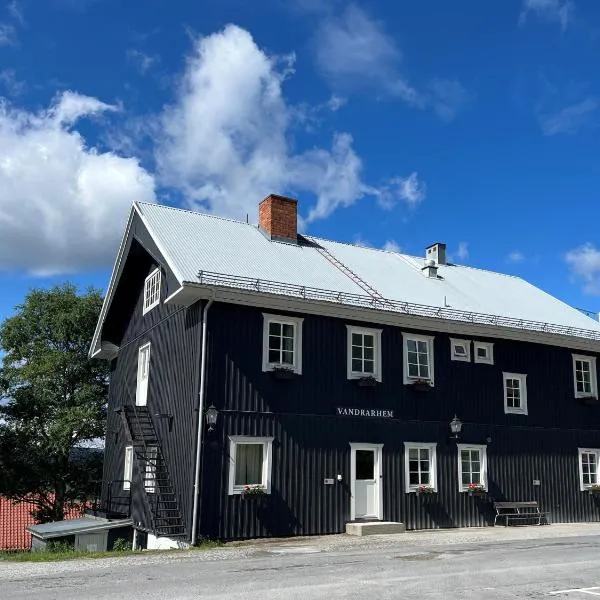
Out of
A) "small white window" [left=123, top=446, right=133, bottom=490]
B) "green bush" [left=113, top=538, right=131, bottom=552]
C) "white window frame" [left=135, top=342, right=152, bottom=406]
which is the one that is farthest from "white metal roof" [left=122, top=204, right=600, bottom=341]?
"green bush" [left=113, top=538, right=131, bottom=552]

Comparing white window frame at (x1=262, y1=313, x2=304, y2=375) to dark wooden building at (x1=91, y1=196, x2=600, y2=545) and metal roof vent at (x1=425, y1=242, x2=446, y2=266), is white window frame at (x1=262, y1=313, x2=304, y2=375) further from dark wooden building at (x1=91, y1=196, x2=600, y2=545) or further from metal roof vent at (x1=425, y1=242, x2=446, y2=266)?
metal roof vent at (x1=425, y1=242, x2=446, y2=266)

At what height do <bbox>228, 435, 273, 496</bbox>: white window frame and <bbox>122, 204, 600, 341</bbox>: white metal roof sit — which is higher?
<bbox>122, 204, 600, 341</bbox>: white metal roof

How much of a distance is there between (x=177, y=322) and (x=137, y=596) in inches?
393

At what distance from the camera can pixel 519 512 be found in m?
20.6

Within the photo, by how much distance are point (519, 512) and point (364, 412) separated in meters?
6.05

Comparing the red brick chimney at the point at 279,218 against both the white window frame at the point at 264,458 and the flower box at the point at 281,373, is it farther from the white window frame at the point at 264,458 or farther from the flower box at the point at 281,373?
the white window frame at the point at 264,458

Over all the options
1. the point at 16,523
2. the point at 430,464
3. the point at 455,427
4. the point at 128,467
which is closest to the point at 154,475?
the point at 128,467

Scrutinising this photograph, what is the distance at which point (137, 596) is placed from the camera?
9266 millimetres

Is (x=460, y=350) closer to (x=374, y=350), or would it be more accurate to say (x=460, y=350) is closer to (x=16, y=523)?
(x=374, y=350)

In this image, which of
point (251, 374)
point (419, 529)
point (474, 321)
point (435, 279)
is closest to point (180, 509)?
point (251, 374)

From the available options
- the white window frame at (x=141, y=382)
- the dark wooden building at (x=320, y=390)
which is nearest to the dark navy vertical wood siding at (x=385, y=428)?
the dark wooden building at (x=320, y=390)

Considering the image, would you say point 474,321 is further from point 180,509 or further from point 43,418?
point 43,418

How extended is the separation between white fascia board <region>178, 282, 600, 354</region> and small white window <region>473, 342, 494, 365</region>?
0.28 m

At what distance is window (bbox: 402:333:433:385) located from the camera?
1970 centimetres
